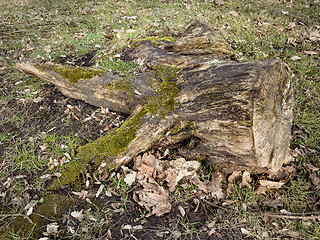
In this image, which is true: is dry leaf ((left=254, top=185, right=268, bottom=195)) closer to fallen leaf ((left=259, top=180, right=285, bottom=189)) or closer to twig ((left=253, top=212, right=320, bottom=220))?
fallen leaf ((left=259, top=180, right=285, bottom=189))

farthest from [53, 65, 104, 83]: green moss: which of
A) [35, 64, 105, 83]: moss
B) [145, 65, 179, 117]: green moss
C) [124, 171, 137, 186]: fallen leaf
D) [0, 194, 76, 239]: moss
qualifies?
[0, 194, 76, 239]: moss

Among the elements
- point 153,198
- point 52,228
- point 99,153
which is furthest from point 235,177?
point 52,228

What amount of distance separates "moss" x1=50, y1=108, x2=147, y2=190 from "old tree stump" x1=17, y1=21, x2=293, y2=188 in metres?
0.01

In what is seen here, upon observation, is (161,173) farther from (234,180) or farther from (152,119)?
(234,180)

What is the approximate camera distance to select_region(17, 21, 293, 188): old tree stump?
8.30 ft

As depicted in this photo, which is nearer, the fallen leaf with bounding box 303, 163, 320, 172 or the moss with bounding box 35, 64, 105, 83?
the fallen leaf with bounding box 303, 163, 320, 172

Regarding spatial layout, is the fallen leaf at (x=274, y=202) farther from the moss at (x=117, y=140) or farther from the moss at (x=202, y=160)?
the moss at (x=117, y=140)

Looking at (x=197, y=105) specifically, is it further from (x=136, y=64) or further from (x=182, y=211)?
(x=136, y=64)

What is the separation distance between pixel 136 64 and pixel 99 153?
99.4 inches

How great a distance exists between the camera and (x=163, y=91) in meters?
3.29

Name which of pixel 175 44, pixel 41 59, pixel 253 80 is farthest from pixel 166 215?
pixel 41 59

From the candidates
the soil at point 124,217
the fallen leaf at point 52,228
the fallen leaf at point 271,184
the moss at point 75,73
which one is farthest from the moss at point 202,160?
the moss at point 75,73

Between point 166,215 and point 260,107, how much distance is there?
1.79 metres

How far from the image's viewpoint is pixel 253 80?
96.0 inches
